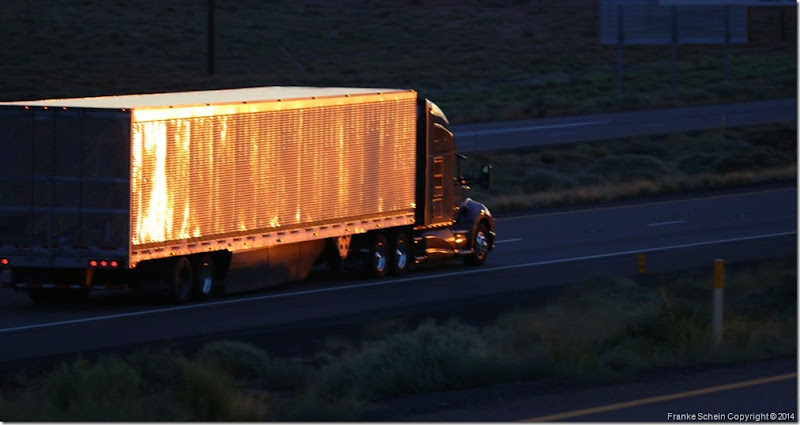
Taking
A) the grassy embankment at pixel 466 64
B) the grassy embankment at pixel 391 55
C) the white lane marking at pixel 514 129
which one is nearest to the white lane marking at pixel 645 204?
the grassy embankment at pixel 466 64

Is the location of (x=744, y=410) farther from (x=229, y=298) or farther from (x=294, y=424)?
(x=229, y=298)

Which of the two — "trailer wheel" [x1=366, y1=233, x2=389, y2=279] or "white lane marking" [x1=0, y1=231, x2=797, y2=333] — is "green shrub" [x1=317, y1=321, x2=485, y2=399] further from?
"trailer wheel" [x1=366, y1=233, x2=389, y2=279]

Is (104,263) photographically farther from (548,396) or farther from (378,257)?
(548,396)

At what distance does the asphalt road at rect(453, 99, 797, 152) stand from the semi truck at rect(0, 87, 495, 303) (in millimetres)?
22423

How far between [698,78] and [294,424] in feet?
233

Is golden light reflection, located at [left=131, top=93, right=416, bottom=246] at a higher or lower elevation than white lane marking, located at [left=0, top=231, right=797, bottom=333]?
higher

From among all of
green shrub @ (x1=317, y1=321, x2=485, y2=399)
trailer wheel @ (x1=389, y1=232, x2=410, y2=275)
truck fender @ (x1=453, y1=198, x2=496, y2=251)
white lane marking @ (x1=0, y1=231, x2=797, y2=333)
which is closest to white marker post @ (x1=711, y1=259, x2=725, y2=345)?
green shrub @ (x1=317, y1=321, x2=485, y2=399)

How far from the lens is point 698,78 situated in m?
79.2

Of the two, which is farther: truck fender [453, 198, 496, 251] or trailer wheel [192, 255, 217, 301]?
truck fender [453, 198, 496, 251]

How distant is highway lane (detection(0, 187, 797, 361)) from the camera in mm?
17922

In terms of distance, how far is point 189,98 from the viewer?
69.5ft

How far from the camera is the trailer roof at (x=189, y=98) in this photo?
19.6 meters

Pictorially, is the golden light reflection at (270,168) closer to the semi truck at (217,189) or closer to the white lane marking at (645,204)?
the semi truck at (217,189)

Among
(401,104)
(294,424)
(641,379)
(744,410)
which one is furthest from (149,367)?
(401,104)
